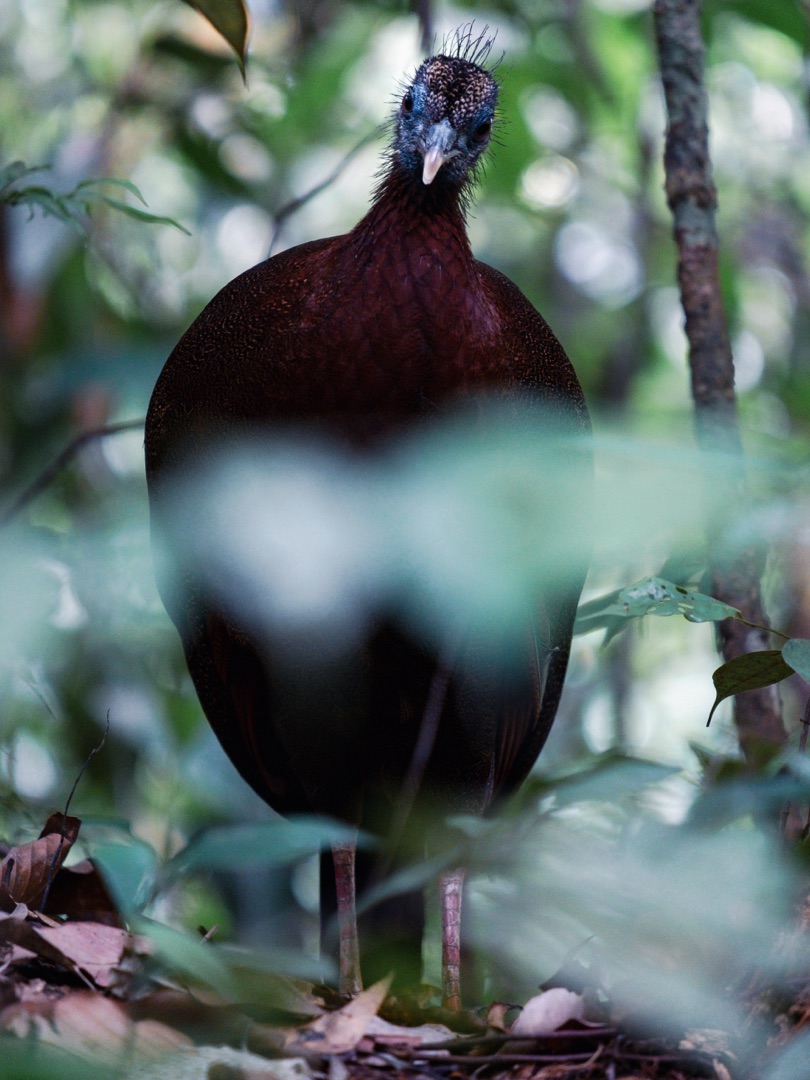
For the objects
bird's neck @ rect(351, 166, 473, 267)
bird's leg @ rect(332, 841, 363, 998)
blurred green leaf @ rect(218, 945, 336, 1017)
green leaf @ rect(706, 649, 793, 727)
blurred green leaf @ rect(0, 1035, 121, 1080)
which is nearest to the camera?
blurred green leaf @ rect(0, 1035, 121, 1080)

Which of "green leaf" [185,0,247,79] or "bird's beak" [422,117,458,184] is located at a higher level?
"green leaf" [185,0,247,79]

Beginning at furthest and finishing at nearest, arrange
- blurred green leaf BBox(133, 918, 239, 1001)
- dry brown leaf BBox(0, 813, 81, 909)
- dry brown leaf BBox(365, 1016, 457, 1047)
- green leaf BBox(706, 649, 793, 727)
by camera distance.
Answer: dry brown leaf BBox(0, 813, 81, 909), green leaf BBox(706, 649, 793, 727), dry brown leaf BBox(365, 1016, 457, 1047), blurred green leaf BBox(133, 918, 239, 1001)

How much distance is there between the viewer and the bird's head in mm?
3096

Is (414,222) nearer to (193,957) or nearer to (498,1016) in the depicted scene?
(498,1016)

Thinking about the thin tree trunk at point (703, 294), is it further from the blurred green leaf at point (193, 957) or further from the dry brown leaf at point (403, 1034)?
the blurred green leaf at point (193, 957)

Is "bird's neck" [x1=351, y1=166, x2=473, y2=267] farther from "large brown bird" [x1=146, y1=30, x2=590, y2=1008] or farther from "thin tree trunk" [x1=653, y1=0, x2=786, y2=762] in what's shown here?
"thin tree trunk" [x1=653, y1=0, x2=786, y2=762]

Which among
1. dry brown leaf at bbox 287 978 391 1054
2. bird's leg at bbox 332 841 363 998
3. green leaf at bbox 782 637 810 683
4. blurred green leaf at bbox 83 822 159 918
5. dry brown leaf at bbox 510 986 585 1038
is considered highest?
green leaf at bbox 782 637 810 683

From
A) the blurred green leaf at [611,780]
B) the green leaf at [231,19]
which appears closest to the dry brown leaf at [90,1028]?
the blurred green leaf at [611,780]

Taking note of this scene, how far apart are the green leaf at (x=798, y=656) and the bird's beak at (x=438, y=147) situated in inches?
57.5

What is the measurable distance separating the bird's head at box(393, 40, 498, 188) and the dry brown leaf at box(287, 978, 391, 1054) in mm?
1847

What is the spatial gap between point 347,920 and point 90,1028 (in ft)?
4.95

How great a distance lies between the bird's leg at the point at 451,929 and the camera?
3.02 metres

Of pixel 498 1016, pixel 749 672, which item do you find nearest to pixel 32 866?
pixel 498 1016

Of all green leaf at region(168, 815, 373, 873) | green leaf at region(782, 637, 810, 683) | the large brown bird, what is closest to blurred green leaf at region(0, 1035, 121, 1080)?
green leaf at region(168, 815, 373, 873)
